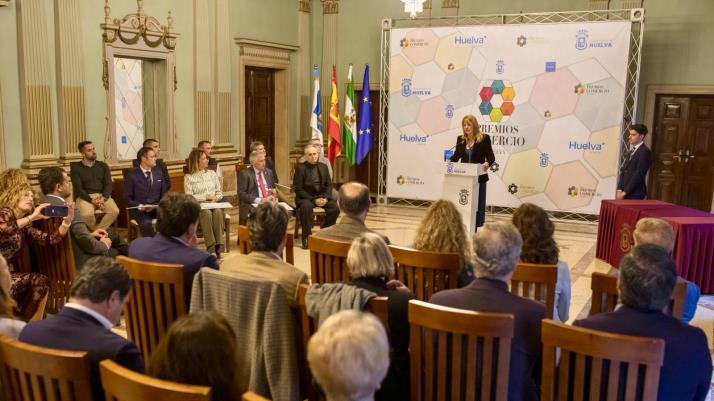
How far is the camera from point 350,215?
3572 millimetres

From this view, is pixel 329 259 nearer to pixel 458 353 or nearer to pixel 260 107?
pixel 458 353

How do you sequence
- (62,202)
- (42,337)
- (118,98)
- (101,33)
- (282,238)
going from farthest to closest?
(118,98), (101,33), (62,202), (282,238), (42,337)

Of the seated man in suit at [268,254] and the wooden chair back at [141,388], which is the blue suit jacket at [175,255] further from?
the wooden chair back at [141,388]

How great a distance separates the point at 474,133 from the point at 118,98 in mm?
4276

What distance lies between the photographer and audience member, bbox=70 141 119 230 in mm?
6348

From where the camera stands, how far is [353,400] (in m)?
1.39

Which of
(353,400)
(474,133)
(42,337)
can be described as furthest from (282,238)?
(474,133)

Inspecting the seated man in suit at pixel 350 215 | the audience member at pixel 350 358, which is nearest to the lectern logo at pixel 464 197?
the seated man in suit at pixel 350 215

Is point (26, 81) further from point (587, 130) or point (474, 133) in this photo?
point (587, 130)

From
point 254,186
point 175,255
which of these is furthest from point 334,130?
point 175,255

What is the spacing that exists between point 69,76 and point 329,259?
4.93m

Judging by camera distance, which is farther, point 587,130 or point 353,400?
point 587,130

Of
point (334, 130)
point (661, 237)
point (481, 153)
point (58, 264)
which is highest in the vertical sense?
point (334, 130)

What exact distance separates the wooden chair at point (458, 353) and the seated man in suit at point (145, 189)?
4.44m
